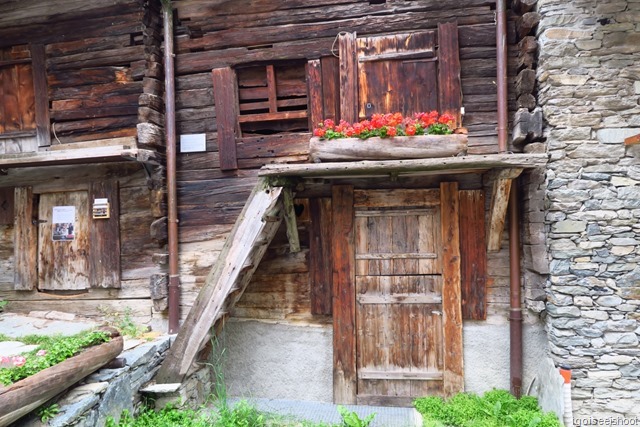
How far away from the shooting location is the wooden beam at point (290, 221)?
162 inches

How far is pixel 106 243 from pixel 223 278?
7.02 ft

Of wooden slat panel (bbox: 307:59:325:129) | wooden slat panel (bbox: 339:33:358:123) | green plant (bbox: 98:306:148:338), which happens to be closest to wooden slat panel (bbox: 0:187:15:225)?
green plant (bbox: 98:306:148:338)

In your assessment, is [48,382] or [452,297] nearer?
[48,382]

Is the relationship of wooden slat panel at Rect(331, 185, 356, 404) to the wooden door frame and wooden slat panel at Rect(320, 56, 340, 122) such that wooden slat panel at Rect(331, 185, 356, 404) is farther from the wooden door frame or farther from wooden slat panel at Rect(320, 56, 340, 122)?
wooden slat panel at Rect(320, 56, 340, 122)

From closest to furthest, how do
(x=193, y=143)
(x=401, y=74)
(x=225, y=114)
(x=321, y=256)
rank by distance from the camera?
1. (x=401, y=74)
2. (x=321, y=256)
3. (x=225, y=114)
4. (x=193, y=143)

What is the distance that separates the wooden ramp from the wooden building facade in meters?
0.34

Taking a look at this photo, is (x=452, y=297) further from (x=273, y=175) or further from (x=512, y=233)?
(x=273, y=175)

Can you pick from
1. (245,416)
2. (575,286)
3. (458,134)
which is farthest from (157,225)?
(575,286)

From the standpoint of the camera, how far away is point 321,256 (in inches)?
178

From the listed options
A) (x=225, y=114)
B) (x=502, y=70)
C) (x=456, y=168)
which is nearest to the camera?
(x=456, y=168)

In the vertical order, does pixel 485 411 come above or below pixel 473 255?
below

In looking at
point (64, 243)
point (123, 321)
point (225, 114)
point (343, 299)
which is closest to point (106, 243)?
point (64, 243)

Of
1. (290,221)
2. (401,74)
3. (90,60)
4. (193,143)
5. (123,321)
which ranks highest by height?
(90,60)

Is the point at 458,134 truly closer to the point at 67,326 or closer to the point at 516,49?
the point at 516,49
